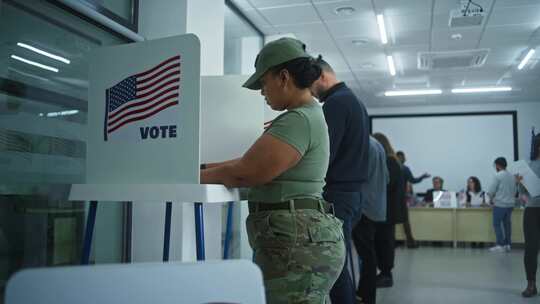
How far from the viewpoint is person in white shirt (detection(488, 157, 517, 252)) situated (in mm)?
4473

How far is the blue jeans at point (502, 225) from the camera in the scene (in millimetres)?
6016

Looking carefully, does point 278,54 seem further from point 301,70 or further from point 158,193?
point 158,193

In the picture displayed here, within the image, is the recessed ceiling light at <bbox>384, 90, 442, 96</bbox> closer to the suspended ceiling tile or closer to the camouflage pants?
the suspended ceiling tile

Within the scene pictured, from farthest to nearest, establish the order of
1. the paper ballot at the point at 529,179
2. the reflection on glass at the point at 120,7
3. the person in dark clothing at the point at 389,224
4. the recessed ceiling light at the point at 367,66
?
the recessed ceiling light at the point at 367,66
the person in dark clothing at the point at 389,224
the paper ballot at the point at 529,179
the reflection on glass at the point at 120,7

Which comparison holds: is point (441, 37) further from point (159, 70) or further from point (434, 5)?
point (159, 70)

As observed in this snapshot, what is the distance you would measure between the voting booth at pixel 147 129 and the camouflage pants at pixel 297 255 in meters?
0.21

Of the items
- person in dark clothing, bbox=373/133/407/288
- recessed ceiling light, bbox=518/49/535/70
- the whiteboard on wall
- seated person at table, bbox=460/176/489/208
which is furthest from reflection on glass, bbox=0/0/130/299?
the whiteboard on wall

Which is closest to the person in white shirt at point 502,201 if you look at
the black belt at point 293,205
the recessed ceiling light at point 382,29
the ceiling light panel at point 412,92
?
the recessed ceiling light at point 382,29

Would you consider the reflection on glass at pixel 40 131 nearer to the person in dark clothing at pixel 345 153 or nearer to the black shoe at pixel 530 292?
the person in dark clothing at pixel 345 153

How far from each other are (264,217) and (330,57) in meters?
5.87

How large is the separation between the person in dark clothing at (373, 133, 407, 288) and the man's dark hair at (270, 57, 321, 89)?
2900 mm

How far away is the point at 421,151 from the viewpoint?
10.5 m

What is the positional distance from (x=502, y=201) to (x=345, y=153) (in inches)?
161

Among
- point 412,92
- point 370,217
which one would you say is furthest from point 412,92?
point 370,217
